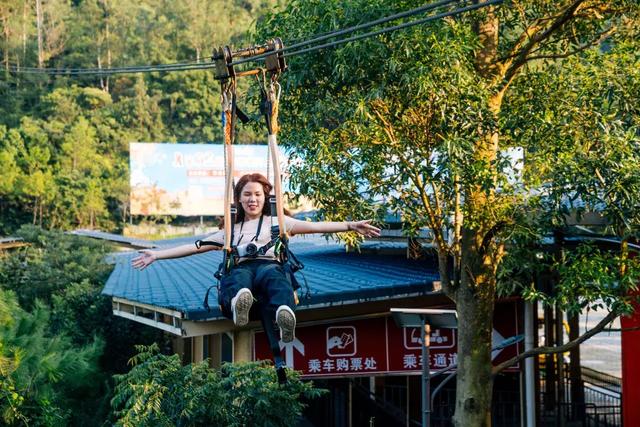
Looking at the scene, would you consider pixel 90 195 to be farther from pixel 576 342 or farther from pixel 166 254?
pixel 166 254

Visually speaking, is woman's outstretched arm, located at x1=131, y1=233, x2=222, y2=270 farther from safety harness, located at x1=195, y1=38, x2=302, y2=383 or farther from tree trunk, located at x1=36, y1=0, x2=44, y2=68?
tree trunk, located at x1=36, y1=0, x2=44, y2=68

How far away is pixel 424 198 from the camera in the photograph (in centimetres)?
935

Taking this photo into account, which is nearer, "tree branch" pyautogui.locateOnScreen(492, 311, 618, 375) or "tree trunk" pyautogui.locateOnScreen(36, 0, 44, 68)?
"tree branch" pyautogui.locateOnScreen(492, 311, 618, 375)

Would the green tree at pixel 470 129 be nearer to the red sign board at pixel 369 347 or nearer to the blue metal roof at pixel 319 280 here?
the blue metal roof at pixel 319 280

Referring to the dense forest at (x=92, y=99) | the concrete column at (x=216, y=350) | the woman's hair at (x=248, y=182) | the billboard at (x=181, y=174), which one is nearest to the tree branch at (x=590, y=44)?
the woman's hair at (x=248, y=182)

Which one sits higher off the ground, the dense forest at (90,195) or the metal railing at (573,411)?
the dense forest at (90,195)

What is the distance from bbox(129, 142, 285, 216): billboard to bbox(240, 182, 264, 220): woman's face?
32.6m

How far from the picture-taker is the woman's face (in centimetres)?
672

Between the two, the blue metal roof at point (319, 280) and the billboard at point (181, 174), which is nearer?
the blue metal roof at point (319, 280)

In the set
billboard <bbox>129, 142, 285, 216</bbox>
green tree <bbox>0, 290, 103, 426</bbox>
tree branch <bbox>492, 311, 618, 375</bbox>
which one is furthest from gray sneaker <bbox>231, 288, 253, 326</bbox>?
billboard <bbox>129, 142, 285, 216</bbox>

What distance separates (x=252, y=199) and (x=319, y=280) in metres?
5.71

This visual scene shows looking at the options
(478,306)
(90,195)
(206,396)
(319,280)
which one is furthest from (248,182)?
(90,195)

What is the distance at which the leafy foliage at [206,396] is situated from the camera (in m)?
9.01

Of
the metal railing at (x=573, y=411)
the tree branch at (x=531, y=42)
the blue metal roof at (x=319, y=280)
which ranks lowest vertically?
the metal railing at (x=573, y=411)
